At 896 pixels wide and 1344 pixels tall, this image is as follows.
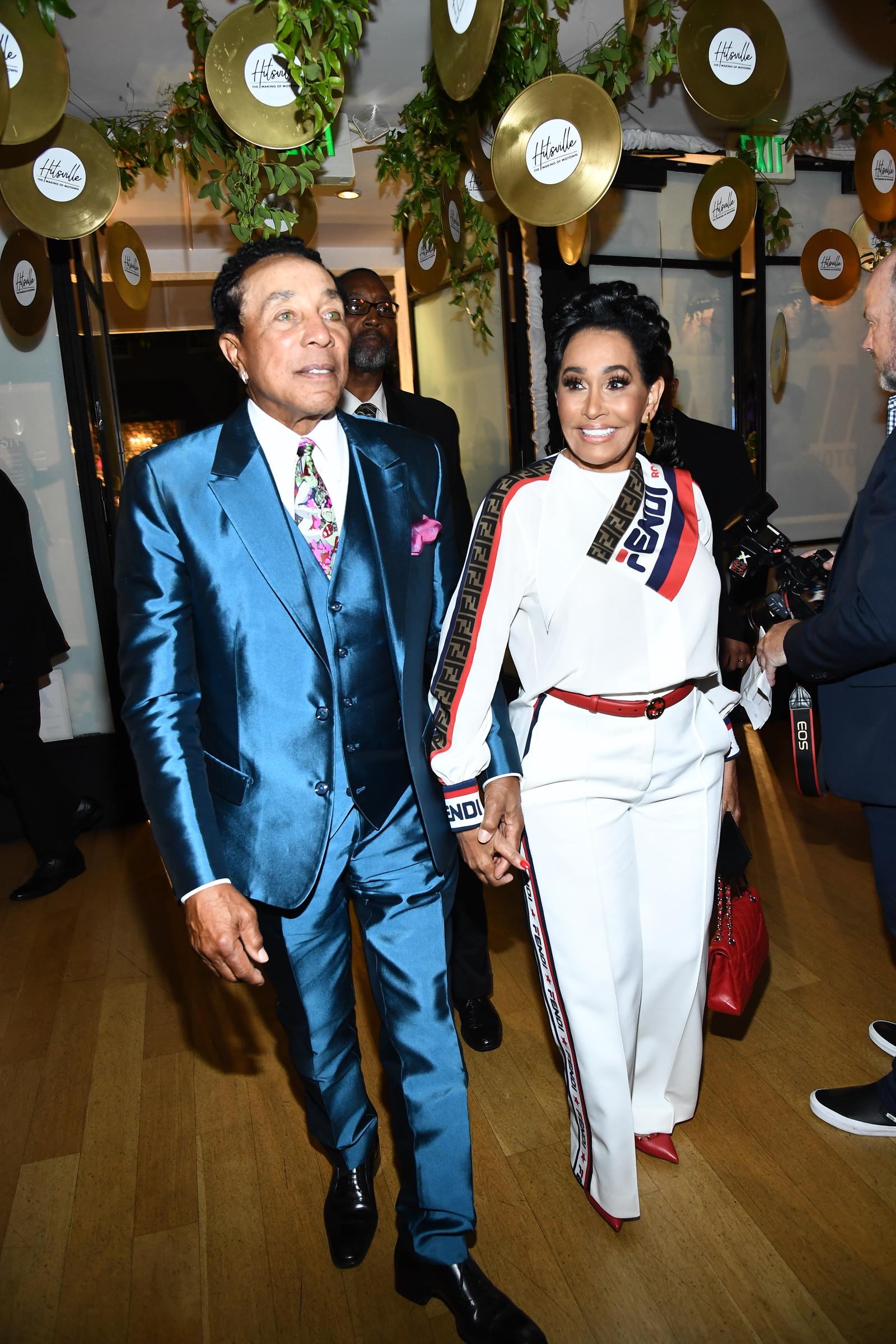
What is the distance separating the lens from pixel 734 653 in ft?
11.5

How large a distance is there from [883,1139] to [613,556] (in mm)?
1484

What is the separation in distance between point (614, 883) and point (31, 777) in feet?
9.44

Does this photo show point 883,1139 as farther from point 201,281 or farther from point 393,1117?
point 201,281

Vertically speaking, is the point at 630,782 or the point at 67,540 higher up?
the point at 67,540

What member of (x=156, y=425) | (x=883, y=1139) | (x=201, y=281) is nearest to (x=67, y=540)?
(x=201, y=281)

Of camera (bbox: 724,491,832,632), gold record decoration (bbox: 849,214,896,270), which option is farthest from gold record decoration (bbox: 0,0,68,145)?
gold record decoration (bbox: 849,214,896,270)

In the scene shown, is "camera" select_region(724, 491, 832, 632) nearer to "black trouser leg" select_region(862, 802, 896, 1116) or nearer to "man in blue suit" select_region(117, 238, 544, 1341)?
"black trouser leg" select_region(862, 802, 896, 1116)

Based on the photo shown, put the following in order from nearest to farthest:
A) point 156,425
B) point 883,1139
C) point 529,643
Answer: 1. point 529,643
2. point 883,1139
3. point 156,425

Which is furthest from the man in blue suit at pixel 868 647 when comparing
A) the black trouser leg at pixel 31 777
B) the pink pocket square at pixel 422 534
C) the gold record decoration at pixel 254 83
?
the black trouser leg at pixel 31 777

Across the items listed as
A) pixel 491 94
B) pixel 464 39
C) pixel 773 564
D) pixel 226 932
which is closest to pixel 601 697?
pixel 773 564

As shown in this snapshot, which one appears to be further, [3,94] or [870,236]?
→ [870,236]

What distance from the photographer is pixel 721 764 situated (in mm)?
1910

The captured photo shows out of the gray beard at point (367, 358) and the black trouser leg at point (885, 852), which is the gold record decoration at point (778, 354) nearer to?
the gray beard at point (367, 358)

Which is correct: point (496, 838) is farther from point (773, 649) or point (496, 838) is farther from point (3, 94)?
point (3, 94)
